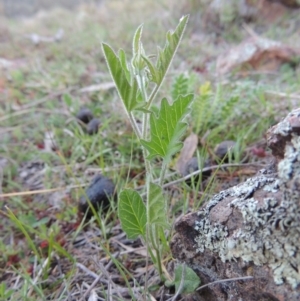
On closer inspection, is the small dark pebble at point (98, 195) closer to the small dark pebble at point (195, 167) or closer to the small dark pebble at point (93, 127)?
the small dark pebble at point (195, 167)

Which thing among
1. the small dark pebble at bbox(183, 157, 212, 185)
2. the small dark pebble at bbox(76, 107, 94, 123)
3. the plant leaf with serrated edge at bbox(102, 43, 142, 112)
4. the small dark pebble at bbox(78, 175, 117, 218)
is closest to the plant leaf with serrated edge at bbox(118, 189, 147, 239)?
the plant leaf with serrated edge at bbox(102, 43, 142, 112)

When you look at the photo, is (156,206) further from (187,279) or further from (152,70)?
(152,70)

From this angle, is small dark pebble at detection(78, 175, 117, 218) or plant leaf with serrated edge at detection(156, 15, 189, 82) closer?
plant leaf with serrated edge at detection(156, 15, 189, 82)

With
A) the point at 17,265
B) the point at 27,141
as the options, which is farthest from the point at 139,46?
the point at 27,141

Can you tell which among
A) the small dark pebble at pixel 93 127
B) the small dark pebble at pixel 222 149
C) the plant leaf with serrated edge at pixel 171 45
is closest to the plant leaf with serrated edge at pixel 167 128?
the plant leaf with serrated edge at pixel 171 45

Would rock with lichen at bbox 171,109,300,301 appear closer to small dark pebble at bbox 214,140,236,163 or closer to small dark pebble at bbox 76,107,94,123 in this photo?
small dark pebble at bbox 214,140,236,163
